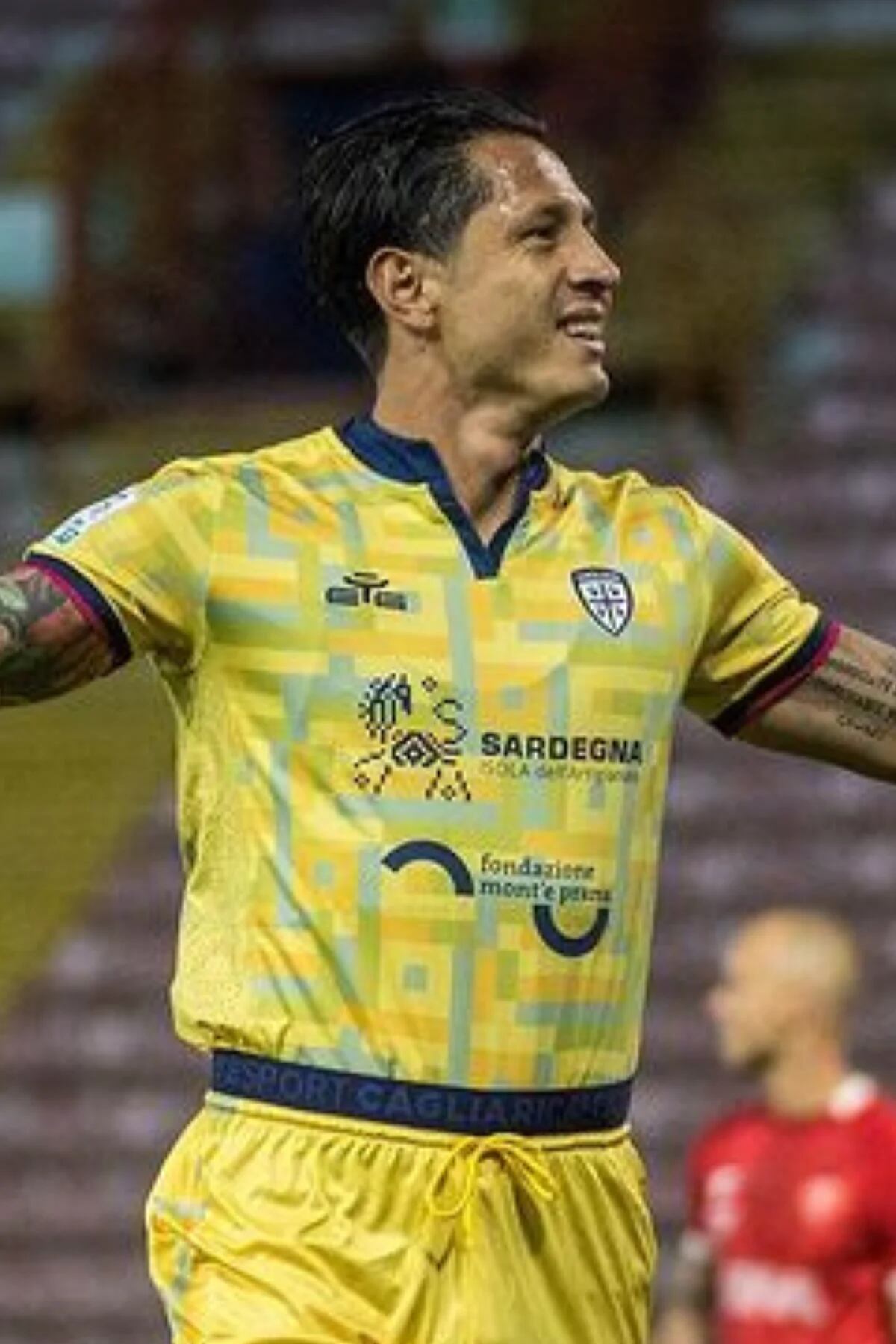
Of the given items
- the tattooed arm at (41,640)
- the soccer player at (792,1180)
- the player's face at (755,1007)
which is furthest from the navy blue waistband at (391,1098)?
the player's face at (755,1007)

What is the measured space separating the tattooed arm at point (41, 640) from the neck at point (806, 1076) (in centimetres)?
386

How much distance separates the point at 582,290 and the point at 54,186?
323 inches

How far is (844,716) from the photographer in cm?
518

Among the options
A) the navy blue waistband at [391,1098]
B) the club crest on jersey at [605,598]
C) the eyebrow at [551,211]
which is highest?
the eyebrow at [551,211]

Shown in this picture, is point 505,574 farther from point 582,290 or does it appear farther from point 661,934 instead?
point 661,934

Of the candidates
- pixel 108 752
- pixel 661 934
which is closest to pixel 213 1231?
pixel 661 934

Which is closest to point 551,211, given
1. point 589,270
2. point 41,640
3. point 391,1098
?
point 589,270

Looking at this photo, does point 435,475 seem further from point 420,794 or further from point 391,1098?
point 391,1098

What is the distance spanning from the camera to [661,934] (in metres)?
11.6

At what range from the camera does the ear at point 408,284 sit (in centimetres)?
509

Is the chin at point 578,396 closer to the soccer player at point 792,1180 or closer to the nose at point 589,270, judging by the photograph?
the nose at point 589,270

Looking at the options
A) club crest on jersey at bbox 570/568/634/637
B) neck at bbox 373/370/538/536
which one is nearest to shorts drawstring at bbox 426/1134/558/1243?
club crest on jersey at bbox 570/568/634/637

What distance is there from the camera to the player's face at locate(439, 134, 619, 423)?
500 centimetres

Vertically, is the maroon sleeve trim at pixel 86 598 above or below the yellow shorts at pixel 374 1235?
above
